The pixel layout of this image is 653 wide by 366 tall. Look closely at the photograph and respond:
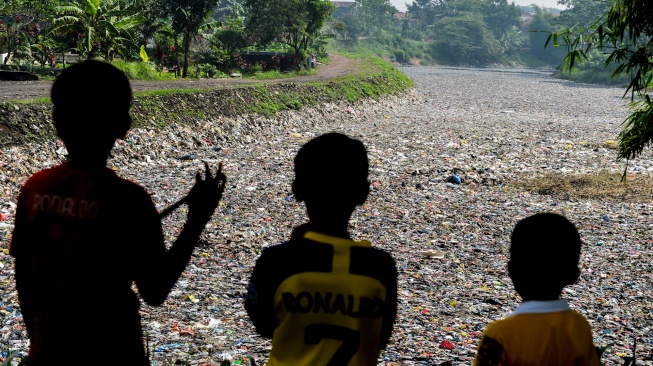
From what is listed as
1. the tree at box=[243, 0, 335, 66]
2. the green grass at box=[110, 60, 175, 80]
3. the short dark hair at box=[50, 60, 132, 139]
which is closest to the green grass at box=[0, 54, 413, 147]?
the green grass at box=[110, 60, 175, 80]

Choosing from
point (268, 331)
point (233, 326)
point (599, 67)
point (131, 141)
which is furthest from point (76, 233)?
point (599, 67)

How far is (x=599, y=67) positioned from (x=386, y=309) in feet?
173

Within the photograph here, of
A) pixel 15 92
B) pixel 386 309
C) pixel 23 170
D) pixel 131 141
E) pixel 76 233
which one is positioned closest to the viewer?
pixel 76 233

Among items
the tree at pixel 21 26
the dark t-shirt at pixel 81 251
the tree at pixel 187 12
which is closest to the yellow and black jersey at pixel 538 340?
the dark t-shirt at pixel 81 251

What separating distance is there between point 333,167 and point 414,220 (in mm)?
7295

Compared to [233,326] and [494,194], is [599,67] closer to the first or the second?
[494,194]

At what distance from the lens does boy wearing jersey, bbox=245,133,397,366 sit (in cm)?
166

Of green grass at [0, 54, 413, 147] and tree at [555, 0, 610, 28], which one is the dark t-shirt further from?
tree at [555, 0, 610, 28]

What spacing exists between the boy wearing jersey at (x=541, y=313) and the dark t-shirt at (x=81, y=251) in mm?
863

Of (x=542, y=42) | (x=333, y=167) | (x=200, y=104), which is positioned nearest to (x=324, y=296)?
(x=333, y=167)

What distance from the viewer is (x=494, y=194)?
10609 mm

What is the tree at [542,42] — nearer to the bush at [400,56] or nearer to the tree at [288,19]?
the bush at [400,56]

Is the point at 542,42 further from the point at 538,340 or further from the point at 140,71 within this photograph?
the point at 538,340

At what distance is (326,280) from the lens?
1647mm
